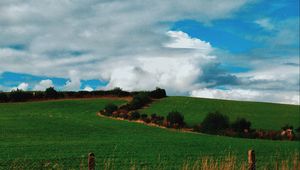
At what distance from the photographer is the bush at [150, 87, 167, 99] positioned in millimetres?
89569

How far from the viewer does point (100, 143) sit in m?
35.2

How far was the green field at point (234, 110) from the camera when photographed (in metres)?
69.3

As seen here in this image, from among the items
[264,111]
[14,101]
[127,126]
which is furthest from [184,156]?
[14,101]

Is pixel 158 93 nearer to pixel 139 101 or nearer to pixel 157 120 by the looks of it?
pixel 139 101

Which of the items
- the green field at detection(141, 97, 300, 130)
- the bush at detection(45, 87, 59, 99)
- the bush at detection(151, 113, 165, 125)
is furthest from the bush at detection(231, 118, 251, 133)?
the bush at detection(45, 87, 59, 99)

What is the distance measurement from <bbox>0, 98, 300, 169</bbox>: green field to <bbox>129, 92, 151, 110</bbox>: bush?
250 centimetres

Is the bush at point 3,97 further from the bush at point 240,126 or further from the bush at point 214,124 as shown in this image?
the bush at point 240,126

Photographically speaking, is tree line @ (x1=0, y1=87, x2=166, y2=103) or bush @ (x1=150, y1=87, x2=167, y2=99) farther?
bush @ (x1=150, y1=87, x2=167, y2=99)

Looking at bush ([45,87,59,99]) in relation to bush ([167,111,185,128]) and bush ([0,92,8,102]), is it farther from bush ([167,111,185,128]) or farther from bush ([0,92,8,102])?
bush ([167,111,185,128])

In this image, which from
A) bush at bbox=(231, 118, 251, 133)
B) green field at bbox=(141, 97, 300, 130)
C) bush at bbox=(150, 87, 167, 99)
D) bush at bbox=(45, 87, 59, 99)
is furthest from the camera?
bush at bbox=(45, 87, 59, 99)

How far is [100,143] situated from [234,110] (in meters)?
49.7

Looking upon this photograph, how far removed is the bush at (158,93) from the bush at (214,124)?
1254 inches

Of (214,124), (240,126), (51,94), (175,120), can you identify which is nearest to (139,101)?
(175,120)

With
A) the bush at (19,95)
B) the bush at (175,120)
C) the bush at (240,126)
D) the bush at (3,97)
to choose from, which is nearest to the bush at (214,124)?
the bush at (240,126)
